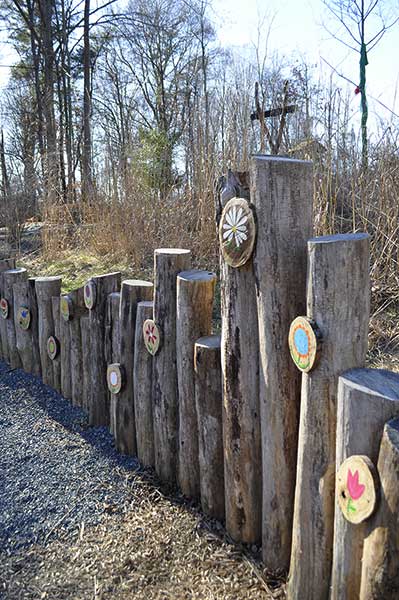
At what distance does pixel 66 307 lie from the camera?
288cm

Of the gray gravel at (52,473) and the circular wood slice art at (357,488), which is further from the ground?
the circular wood slice art at (357,488)

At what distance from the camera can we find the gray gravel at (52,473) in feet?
6.51

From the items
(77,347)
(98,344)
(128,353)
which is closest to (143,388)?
(128,353)

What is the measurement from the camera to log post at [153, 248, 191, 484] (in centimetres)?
210

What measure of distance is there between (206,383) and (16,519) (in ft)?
3.17

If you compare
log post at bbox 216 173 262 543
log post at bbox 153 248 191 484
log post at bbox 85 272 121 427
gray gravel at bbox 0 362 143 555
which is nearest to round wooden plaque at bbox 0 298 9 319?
gray gravel at bbox 0 362 143 555

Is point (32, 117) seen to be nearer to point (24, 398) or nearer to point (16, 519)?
point (24, 398)

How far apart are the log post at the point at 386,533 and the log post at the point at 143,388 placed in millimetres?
1263

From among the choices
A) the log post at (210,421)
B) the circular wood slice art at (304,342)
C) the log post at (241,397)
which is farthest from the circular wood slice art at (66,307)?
the circular wood slice art at (304,342)

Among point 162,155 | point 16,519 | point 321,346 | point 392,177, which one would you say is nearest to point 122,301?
point 16,519

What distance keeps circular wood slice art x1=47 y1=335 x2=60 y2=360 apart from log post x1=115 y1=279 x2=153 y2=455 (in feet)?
2.67

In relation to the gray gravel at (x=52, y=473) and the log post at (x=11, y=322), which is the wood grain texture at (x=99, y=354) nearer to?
the gray gravel at (x=52, y=473)

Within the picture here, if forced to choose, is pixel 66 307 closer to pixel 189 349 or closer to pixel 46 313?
pixel 46 313

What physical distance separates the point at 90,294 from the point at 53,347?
616 mm
